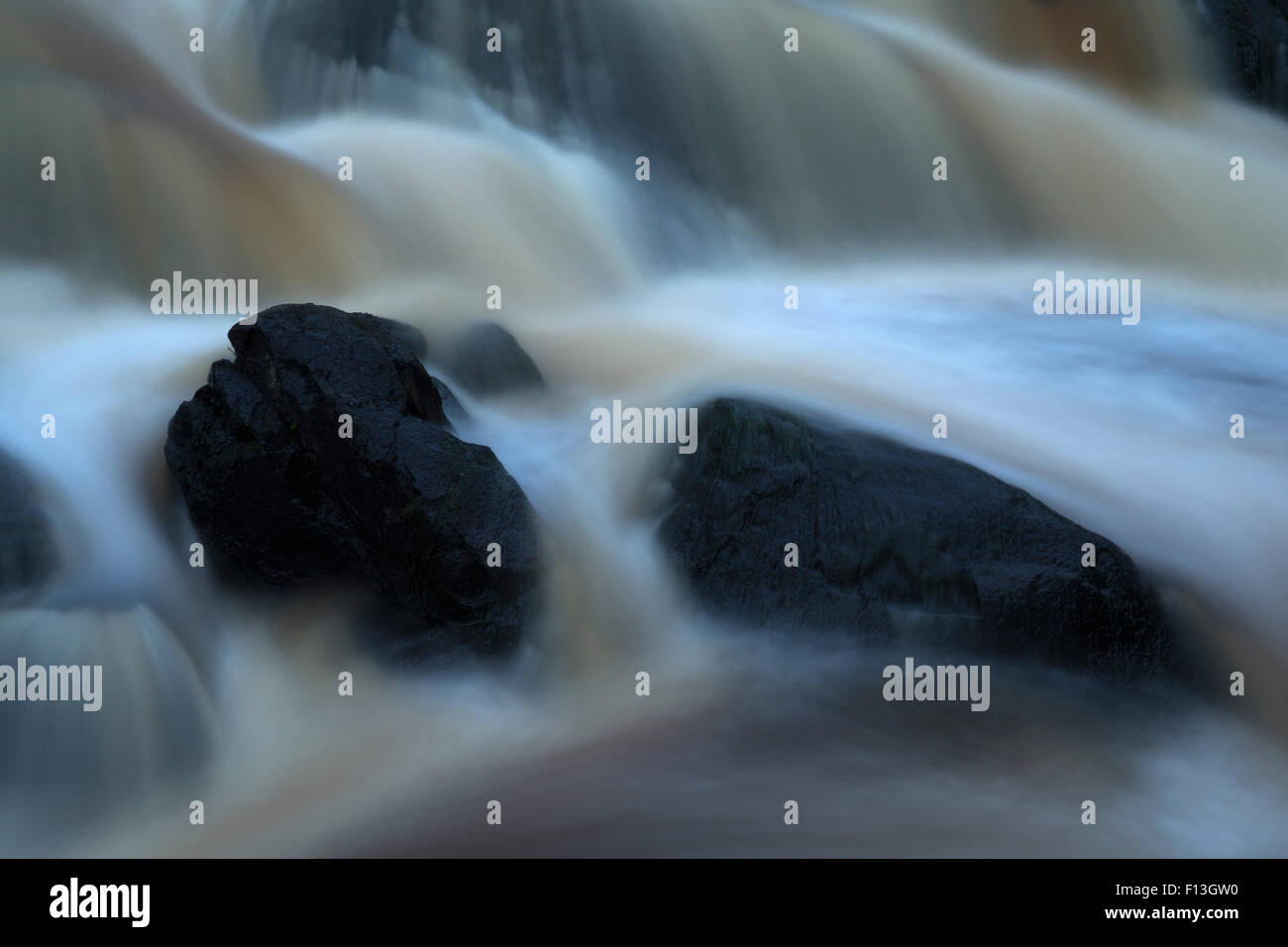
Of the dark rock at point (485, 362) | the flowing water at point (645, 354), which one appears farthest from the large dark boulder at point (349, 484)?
the dark rock at point (485, 362)

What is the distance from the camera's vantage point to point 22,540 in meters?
4.47

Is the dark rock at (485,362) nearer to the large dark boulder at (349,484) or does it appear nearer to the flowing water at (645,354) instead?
the flowing water at (645,354)

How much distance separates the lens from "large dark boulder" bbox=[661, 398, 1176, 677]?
174 inches

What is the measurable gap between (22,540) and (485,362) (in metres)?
2.11

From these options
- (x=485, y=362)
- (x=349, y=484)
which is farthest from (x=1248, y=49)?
(x=349, y=484)

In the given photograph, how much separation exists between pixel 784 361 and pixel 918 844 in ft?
10.1

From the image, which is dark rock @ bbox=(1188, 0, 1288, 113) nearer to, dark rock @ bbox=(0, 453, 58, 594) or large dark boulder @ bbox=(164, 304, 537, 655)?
large dark boulder @ bbox=(164, 304, 537, 655)

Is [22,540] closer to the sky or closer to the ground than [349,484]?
closer to the ground

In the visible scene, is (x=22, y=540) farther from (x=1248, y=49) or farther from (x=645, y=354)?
(x=1248, y=49)

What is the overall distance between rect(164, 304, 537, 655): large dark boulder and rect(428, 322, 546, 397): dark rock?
2.83ft

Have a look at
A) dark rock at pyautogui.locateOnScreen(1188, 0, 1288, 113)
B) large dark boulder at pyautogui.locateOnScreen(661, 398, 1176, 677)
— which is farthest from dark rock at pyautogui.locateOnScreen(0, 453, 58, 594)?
→ dark rock at pyautogui.locateOnScreen(1188, 0, 1288, 113)

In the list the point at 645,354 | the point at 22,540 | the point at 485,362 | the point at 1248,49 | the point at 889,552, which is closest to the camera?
the point at 22,540

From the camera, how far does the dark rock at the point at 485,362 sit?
18.8ft

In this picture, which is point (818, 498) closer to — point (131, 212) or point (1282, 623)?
point (1282, 623)
